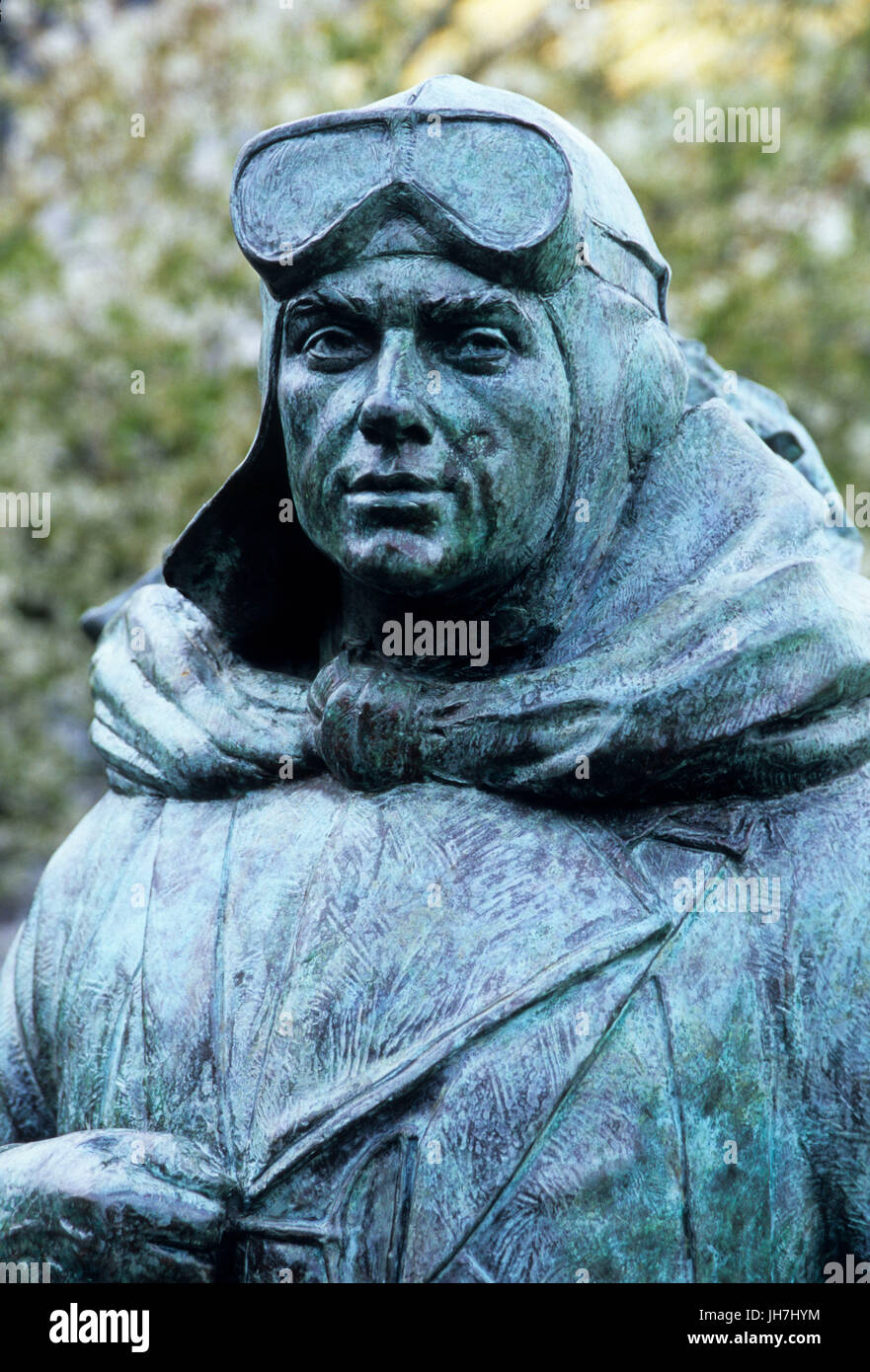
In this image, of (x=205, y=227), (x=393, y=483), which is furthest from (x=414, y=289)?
(x=205, y=227)

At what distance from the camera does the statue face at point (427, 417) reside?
9.58 feet

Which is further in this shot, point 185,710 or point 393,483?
point 185,710

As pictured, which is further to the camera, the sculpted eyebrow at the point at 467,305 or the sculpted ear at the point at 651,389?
the sculpted ear at the point at 651,389

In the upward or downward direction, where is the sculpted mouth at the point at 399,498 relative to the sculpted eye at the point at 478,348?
downward

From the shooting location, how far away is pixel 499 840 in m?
3.02

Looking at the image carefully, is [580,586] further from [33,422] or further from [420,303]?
[33,422]

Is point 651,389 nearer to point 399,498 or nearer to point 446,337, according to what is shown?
point 446,337

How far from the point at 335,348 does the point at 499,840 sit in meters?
0.83

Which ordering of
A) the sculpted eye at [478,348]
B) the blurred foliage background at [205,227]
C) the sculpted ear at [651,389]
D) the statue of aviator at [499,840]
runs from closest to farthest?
the statue of aviator at [499,840], the sculpted eye at [478,348], the sculpted ear at [651,389], the blurred foliage background at [205,227]

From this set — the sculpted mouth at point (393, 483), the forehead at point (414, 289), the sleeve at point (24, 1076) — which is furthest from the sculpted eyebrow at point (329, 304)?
the sleeve at point (24, 1076)

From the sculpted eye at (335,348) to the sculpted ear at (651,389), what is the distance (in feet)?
1.55

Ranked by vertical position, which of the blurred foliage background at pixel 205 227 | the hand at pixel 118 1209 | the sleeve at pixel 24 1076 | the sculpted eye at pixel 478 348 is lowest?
the hand at pixel 118 1209

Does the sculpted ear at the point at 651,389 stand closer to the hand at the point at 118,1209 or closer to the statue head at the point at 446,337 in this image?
the statue head at the point at 446,337
